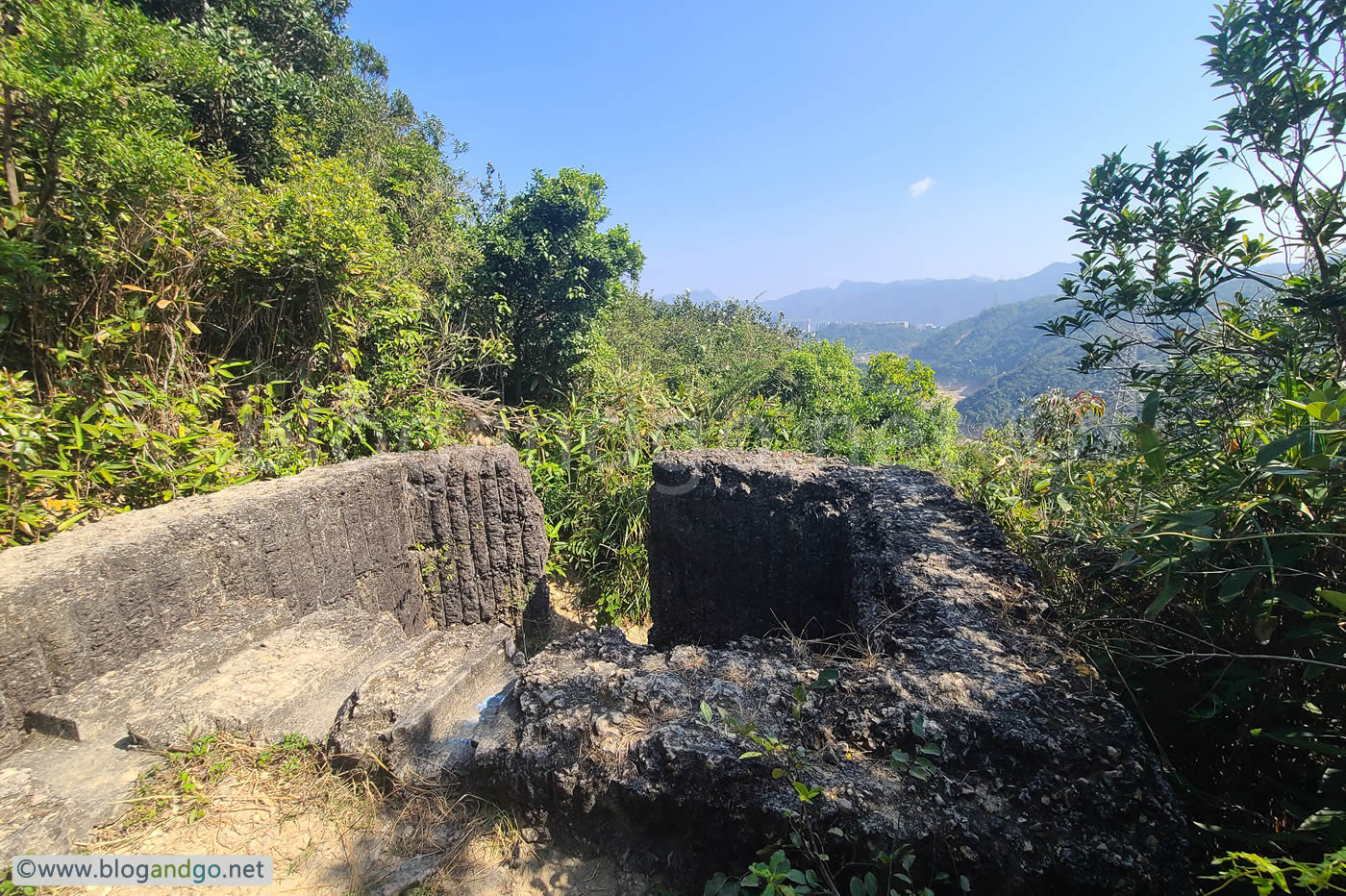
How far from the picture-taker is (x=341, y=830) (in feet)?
5.86

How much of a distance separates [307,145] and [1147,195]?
26.4 ft

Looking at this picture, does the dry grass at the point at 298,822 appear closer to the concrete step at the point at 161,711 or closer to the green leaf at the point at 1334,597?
the concrete step at the point at 161,711

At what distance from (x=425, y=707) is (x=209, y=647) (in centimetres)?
114

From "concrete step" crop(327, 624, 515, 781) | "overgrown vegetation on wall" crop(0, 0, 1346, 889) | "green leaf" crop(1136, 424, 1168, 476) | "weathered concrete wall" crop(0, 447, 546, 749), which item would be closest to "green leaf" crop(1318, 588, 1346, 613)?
"overgrown vegetation on wall" crop(0, 0, 1346, 889)

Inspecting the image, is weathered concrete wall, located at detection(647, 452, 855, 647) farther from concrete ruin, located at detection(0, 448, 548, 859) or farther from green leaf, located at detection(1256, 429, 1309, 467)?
green leaf, located at detection(1256, 429, 1309, 467)

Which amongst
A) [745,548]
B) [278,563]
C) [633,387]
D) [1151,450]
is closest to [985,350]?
[633,387]

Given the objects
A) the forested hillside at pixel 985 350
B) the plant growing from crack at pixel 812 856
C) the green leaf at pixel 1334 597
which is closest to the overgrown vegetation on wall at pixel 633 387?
the green leaf at pixel 1334 597

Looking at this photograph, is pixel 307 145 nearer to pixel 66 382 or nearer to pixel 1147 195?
pixel 66 382

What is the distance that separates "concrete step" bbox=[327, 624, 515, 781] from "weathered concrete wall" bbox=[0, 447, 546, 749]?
86 centimetres

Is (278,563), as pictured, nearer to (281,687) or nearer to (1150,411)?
(281,687)

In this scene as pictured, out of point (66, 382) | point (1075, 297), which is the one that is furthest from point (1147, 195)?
point (66, 382)

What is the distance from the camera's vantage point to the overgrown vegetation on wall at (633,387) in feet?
5.05

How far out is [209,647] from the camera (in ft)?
7.94

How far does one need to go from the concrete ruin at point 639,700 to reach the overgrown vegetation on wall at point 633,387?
1.14 ft
